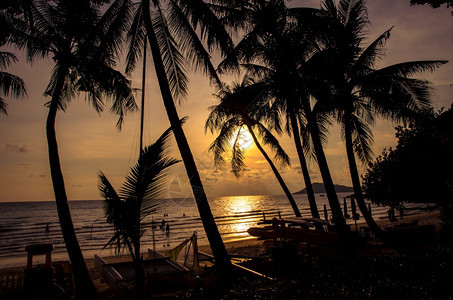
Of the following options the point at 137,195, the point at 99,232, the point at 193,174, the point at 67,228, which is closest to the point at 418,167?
the point at 193,174

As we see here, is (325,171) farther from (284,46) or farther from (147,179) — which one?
(147,179)

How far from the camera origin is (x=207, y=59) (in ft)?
30.9

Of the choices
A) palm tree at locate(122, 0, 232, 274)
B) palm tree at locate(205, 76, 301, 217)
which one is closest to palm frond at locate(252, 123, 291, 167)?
palm tree at locate(205, 76, 301, 217)

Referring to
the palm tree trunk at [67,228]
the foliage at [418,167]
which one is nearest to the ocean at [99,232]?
the palm tree trunk at [67,228]

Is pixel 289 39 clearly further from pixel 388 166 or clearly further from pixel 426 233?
pixel 426 233

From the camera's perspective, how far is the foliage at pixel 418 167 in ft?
39.3

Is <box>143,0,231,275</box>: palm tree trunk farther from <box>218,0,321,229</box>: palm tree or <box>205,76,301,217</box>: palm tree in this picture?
<box>205,76,301,217</box>: palm tree

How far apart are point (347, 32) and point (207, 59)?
21.7 ft

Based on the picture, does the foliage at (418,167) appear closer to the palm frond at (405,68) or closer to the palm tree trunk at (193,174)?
the palm frond at (405,68)

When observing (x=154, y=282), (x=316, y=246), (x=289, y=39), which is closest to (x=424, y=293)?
(x=316, y=246)

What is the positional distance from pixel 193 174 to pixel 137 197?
2921 millimetres

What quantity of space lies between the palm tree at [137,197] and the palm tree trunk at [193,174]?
2.58 m

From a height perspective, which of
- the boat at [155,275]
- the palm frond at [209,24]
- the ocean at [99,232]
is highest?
the palm frond at [209,24]

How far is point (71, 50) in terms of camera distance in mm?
8953
